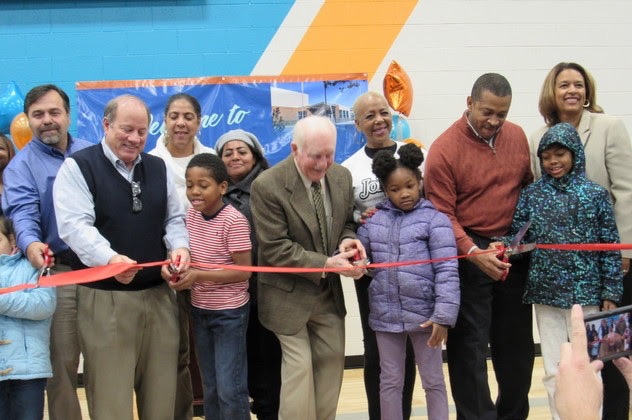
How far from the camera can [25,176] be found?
122 inches

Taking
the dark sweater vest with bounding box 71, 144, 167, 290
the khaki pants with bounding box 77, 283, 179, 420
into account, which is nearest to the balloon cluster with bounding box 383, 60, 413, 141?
the dark sweater vest with bounding box 71, 144, 167, 290

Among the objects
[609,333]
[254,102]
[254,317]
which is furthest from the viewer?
[254,102]

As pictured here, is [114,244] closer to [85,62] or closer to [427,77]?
[85,62]

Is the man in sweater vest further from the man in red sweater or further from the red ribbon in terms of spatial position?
the man in red sweater

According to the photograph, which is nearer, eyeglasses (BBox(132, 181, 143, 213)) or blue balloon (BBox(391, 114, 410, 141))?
eyeglasses (BBox(132, 181, 143, 213))

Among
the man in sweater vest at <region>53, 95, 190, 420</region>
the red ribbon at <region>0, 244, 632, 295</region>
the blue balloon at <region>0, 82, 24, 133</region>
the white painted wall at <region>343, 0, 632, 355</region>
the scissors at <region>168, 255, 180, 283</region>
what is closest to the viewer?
the red ribbon at <region>0, 244, 632, 295</region>

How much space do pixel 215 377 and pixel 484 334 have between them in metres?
1.27

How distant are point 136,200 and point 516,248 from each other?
1666mm

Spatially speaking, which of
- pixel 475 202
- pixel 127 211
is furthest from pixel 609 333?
pixel 127 211

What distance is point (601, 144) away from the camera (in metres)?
3.32

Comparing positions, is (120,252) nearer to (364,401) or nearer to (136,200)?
(136,200)

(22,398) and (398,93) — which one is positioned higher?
(398,93)

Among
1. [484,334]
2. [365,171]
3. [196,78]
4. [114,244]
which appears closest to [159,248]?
[114,244]

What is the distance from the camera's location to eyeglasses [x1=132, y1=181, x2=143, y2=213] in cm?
282
